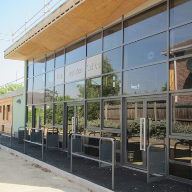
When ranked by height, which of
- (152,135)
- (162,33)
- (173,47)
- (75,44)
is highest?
(75,44)

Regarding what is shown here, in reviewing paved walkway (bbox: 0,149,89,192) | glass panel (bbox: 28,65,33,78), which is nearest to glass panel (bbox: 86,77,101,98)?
paved walkway (bbox: 0,149,89,192)

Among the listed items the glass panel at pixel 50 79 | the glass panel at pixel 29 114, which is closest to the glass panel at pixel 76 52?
the glass panel at pixel 50 79

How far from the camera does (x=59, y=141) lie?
11.2 m

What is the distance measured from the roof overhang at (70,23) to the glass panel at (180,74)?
87.7 inches

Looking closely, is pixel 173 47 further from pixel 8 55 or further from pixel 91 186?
pixel 8 55

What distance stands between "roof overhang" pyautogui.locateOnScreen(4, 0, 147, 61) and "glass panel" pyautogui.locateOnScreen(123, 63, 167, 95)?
6.48 feet

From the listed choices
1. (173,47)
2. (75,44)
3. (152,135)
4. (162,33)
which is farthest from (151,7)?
(75,44)

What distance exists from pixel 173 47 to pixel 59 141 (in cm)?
685

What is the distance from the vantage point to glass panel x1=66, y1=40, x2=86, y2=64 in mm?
10234

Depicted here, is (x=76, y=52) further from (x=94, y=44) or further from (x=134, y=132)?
(x=134, y=132)

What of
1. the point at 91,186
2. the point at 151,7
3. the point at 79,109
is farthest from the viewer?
the point at 79,109

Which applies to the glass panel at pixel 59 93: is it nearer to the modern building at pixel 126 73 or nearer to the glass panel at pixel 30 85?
the modern building at pixel 126 73

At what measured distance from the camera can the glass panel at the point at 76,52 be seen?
1023 cm

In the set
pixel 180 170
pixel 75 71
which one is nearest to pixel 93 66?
pixel 75 71
